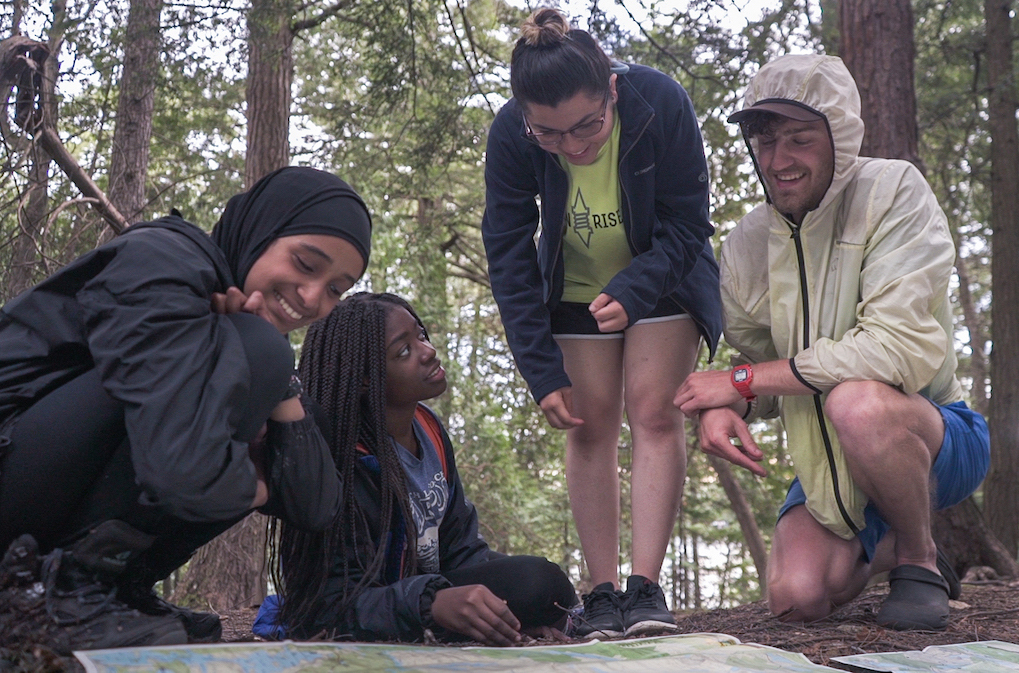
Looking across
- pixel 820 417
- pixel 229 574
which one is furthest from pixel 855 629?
pixel 229 574

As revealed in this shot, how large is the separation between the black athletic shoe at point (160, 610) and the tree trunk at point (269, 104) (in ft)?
12.0

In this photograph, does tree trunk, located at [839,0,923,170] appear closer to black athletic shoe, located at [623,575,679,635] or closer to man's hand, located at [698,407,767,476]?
man's hand, located at [698,407,767,476]

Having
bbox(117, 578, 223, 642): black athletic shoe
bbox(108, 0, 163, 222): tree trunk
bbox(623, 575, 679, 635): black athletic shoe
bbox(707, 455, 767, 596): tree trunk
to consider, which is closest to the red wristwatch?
bbox(623, 575, 679, 635): black athletic shoe

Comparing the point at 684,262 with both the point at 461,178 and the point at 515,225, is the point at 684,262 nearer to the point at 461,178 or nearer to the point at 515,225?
the point at 515,225

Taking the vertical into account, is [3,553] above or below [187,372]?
below

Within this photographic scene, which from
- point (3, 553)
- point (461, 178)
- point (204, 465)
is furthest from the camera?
point (461, 178)

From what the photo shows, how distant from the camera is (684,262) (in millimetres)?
2912

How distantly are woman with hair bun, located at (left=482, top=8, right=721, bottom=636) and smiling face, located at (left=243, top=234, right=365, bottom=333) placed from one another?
2.92ft

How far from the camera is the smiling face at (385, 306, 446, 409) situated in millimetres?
2715

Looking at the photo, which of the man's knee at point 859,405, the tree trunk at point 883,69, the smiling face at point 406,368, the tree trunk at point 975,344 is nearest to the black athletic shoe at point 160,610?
the smiling face at point 406,368

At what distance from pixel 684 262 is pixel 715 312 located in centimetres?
28

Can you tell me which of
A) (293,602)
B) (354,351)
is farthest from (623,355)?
(293,602)

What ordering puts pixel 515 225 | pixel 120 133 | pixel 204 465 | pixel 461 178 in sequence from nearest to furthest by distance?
pixel 204 465
pixel 515 225
pixel 120 133
pixel 461 178

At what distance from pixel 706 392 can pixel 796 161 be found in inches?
30.5
